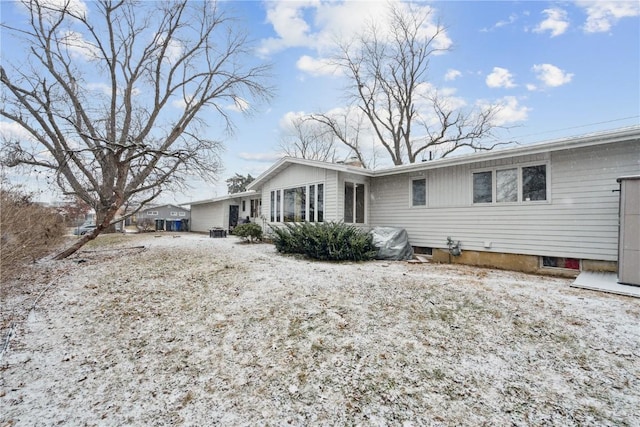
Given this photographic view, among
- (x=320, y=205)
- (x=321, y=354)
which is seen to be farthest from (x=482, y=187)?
(x=321, y=354)

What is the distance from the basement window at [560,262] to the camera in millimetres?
6715

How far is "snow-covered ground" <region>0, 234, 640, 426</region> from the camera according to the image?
244 centimetres

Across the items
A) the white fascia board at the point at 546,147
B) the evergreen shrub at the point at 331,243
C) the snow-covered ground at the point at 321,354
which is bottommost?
the snow-covered ground at the point at 321,354

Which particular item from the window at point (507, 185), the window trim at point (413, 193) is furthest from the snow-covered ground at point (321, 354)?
the window trim at point (413, 193)

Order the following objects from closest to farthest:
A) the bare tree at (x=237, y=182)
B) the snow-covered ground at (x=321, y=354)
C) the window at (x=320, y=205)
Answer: the snow-covered ground at (x=321, y=354) < the window at (x=320, y=205) < the bare tree at (x=237, y=182)

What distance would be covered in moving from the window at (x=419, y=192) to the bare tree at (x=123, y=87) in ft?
23.8

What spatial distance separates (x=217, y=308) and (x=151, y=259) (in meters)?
4.72

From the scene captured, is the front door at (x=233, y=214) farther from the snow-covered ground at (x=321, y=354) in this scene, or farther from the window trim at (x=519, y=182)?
the window trim at (x=519, y=182)

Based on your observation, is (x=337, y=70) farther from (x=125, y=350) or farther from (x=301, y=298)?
(x=125, y=350)

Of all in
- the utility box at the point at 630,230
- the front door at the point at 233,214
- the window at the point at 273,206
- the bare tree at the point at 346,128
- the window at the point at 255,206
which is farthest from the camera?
the bare tree at the point at 346,128

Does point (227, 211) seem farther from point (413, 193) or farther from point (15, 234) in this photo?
point (15, 234)

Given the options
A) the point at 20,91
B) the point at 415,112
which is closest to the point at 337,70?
the point at 415,112

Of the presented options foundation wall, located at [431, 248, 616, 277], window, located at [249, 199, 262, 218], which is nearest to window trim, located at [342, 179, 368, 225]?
foundation wall, located at [431, 248, 616, 277]

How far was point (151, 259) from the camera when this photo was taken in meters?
8.08
